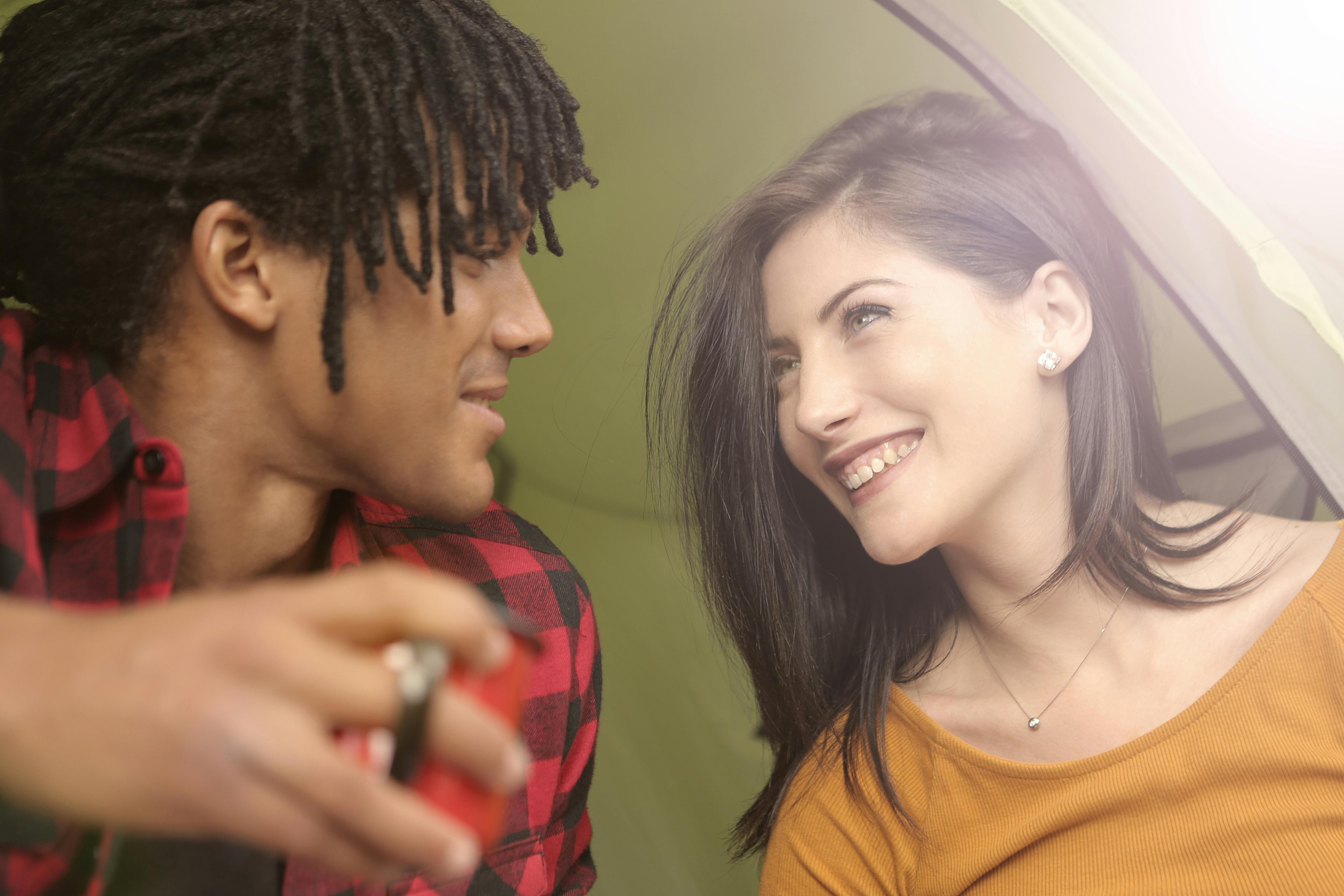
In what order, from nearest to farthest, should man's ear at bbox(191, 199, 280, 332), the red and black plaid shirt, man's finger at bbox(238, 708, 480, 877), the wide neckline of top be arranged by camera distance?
man's finger at bbox(238, 708, 480, 877) < the red and black plaid shirt < man's ear at bbox(191, 199, 280, 332) < the wide neckline of top

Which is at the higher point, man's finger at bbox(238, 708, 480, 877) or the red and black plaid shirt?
man's finger at bbox(238, 708, 480, 877)

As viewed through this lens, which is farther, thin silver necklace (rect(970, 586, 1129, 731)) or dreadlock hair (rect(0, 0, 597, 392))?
thin silver necklace (rect(970, 586, 1129, 731))

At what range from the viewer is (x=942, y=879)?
80cm


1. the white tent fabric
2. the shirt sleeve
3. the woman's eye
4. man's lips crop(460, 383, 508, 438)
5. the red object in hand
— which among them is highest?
the white tent fabric

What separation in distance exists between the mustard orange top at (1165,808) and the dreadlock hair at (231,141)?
0.60 metres

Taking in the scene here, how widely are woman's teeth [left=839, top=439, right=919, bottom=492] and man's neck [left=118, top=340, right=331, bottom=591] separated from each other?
0.44 meters

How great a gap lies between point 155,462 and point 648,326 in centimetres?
50

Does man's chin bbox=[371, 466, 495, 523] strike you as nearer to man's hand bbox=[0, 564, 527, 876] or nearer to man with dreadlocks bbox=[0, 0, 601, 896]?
man with dreadlocks bbox=[0, 0, 601, 896]

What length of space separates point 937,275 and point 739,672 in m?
0.47

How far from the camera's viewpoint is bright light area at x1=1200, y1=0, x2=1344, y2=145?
742 mm

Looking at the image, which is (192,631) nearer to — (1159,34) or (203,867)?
(203,867)

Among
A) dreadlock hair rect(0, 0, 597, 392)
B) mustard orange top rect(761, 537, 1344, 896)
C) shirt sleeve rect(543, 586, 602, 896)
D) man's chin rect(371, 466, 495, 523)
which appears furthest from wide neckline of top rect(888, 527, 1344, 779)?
dreadlock hair rect(0, 0, 597, 392)

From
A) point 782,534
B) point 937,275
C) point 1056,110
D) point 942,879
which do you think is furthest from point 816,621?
point 1056,110

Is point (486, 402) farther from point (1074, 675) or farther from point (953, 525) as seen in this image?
point (1074, 675)
